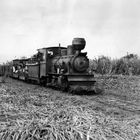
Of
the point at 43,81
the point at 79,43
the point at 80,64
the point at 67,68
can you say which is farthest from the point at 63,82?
the point at 43,81

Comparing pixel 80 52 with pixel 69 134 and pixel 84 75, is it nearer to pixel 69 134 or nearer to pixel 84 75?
pixel 84 75

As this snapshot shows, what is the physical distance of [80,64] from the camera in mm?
15359

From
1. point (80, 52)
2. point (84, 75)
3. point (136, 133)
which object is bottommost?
point (136, 133)

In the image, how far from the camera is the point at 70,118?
6156 mm

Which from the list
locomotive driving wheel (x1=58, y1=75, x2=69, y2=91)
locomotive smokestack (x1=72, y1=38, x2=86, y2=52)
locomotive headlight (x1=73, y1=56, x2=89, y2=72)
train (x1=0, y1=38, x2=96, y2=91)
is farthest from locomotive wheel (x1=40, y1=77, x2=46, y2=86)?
locomotive smokestack (x1=72, y1=38, x2=86, y2=52)

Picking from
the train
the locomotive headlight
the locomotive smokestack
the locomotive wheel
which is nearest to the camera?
the train

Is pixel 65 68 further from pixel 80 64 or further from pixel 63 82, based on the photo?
pixel 80 64

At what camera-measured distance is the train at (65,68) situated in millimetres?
14930

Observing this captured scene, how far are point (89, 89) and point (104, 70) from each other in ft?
45.2

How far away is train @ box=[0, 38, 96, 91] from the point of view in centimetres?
1493

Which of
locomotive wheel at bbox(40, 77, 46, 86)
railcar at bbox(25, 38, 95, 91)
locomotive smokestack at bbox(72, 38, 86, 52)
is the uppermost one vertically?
locomotive smokestack at bbox(72, 38, 86, 52)

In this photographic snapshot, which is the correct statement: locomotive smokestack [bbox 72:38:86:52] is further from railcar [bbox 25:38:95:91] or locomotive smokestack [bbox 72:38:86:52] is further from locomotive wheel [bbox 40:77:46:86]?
locomotive wheel [bbox 40:77:46:86]

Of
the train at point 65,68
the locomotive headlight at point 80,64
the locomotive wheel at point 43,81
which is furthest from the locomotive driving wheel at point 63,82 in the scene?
the locomotive wheel at point 43,81

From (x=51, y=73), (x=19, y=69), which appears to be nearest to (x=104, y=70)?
(x=19, y=69)
